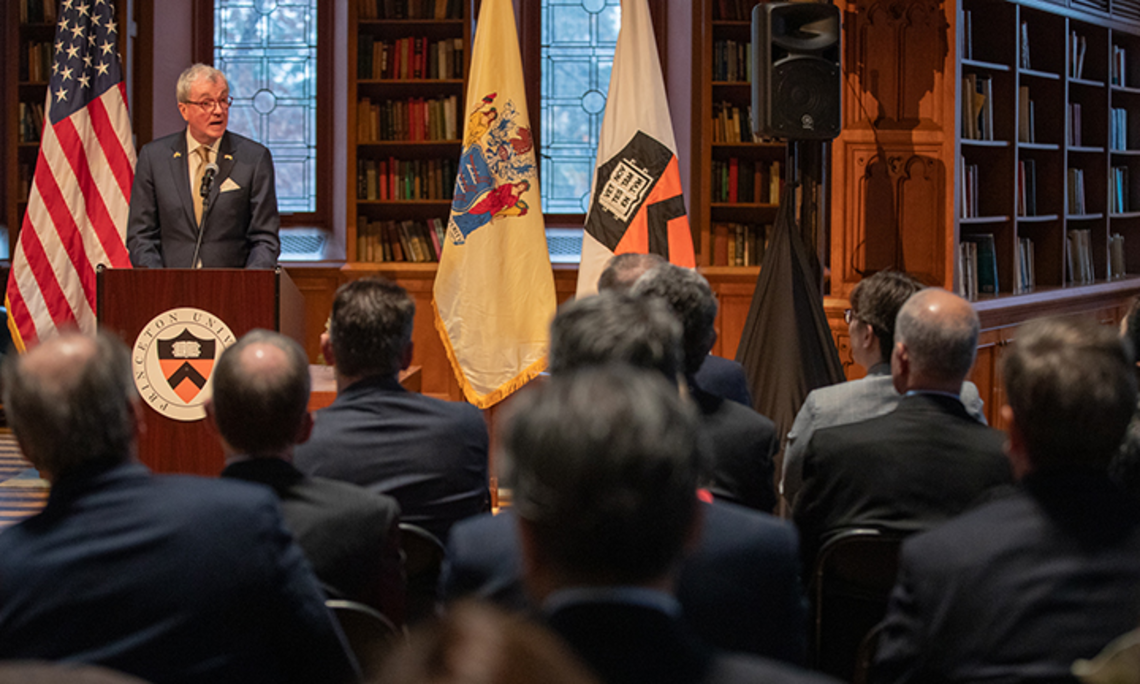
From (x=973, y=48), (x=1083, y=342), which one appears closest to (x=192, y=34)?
(x=973, y=48)

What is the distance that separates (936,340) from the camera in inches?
88.2

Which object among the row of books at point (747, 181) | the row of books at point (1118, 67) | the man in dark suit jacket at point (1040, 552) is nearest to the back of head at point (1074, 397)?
the man in dark suit jacket at point (1040, 552)

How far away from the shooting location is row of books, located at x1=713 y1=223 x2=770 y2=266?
654 centimetres

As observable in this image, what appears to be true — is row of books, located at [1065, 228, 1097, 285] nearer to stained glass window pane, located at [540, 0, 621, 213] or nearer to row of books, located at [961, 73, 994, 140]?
row of books, located at [961, 73, 994, 140]

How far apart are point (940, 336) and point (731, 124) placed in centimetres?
448

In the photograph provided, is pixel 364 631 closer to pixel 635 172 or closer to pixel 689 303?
pixel 689 303

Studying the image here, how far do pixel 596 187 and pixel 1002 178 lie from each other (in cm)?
256

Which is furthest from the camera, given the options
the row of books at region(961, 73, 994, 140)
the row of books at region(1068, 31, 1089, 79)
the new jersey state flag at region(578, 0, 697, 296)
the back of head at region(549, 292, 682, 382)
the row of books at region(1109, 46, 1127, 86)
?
the row of books at region(1109, 46, 1127, 86)

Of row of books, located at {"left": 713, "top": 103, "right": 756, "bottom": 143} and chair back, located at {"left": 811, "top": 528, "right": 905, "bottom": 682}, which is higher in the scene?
row of books, located at {"left": 713, "top": 103, "right": 756, "bottom": 143}

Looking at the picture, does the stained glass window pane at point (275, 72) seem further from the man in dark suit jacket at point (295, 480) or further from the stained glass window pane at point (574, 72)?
the man in dark suit jacket at point (295, 480)

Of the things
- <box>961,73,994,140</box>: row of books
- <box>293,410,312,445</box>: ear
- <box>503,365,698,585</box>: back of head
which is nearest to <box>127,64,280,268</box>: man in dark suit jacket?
<box>293,410,312,445</box>: ear

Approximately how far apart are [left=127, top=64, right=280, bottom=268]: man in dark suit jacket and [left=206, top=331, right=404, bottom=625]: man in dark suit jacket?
2237 millimetres

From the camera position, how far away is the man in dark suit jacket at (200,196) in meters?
4.00

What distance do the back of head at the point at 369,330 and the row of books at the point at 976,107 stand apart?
4447mm
